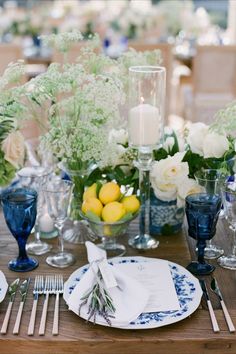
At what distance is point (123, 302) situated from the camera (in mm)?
1133

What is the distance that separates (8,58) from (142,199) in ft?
7.90

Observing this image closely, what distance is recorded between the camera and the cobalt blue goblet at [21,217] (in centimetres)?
129

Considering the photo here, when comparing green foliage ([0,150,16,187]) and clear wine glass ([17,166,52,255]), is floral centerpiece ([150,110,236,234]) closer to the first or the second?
clear wine glass ([17,166,52,255])

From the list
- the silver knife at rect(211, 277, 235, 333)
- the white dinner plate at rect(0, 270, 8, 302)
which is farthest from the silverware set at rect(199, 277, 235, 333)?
the white dinner plate at rect(0, 270, 8, 302)

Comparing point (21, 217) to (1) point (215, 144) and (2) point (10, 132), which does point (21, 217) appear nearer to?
(2) point (10, 132)

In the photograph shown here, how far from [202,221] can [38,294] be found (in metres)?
0.42

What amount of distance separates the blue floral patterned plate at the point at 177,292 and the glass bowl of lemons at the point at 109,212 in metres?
0.08

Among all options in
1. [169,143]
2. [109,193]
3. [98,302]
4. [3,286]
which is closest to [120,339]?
[98,302]

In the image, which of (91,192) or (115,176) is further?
(115,176)

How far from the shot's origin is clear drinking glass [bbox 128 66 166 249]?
1.38 m

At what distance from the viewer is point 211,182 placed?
1.36 metres

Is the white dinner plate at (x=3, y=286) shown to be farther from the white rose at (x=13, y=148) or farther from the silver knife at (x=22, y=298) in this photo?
the white rose at (x=13, y=148)

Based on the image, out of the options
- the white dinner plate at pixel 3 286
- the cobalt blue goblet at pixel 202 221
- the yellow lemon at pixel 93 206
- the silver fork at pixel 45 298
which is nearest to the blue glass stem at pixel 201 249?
the cobalt blue goblet at pixel 202 221

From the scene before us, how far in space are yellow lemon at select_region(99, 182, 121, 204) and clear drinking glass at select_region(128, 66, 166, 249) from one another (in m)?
0.08
